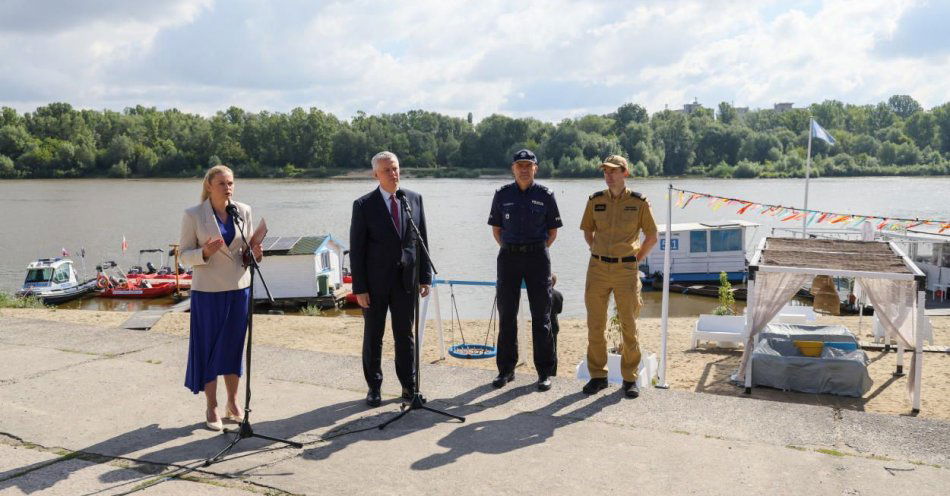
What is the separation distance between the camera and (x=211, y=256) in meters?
4.81

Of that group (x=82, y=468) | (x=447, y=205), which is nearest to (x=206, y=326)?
(x=82, y=468)

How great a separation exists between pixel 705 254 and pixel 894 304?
19831 mm

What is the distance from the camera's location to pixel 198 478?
4.16m

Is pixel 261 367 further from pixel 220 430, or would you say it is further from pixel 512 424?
pixel 512 424

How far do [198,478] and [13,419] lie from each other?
180cm

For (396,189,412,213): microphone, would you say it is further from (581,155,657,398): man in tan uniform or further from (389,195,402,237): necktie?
(581,155,657,398): man in tan uniform

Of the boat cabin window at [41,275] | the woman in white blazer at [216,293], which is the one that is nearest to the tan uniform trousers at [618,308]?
the woman in white blazer at [216,293]

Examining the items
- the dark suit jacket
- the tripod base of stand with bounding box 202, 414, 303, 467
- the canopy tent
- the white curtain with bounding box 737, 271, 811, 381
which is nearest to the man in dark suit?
the dark suit jacket

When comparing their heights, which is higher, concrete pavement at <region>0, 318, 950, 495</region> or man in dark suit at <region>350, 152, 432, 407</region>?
man in dark suit at <region>350, 152, 432, 407</region>

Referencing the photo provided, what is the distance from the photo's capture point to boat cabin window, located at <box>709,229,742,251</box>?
2838cm

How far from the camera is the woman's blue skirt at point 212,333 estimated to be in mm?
4906

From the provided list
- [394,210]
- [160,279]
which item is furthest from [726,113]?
[394,210]

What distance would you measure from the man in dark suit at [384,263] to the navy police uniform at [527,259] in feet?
2.09

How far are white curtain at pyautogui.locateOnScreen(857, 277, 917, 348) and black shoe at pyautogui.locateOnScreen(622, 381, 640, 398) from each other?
164 inches
